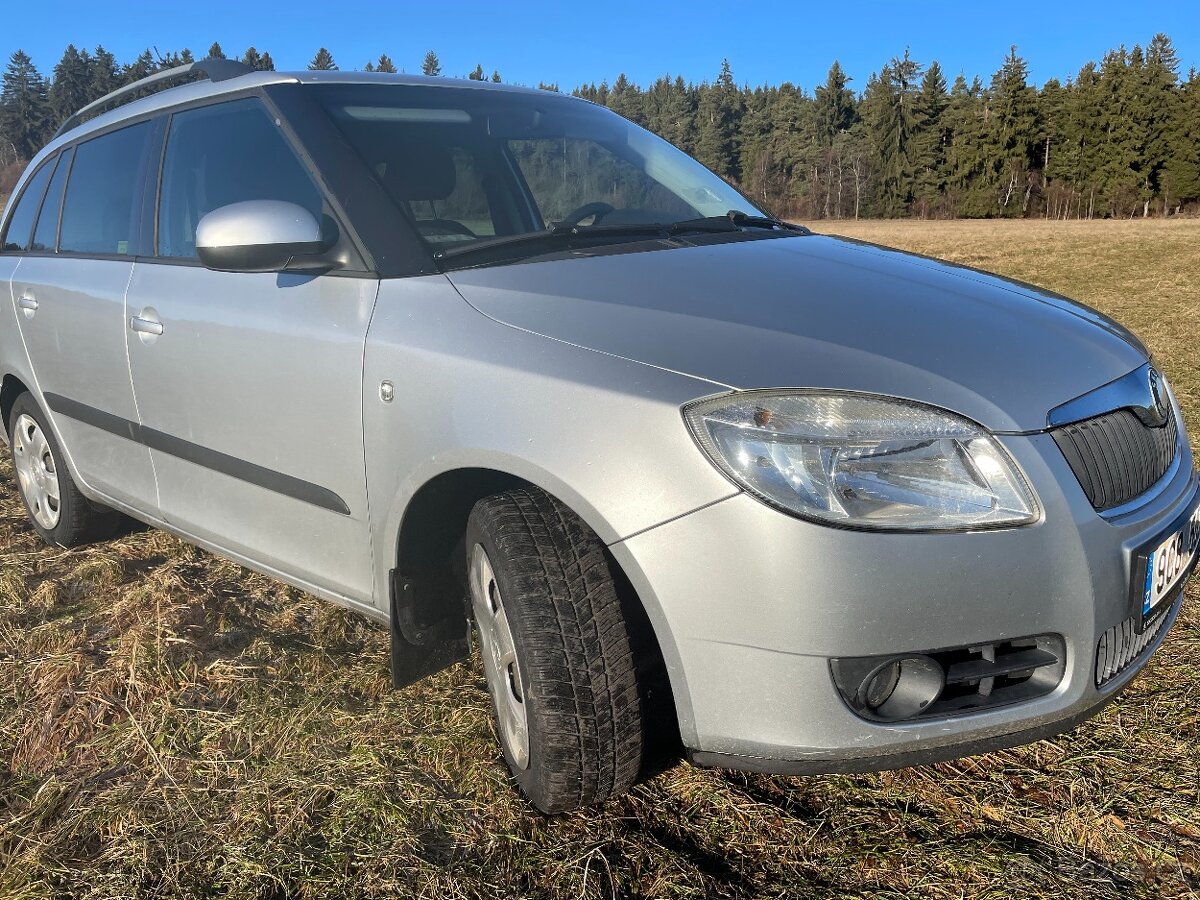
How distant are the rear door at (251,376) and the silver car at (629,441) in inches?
0.5

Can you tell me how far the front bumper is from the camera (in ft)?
5.17

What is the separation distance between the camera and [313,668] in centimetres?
278

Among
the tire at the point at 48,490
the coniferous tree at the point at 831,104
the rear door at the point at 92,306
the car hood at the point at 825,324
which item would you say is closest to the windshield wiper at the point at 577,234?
the car hood at the point at 825,324

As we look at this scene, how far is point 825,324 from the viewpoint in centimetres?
185

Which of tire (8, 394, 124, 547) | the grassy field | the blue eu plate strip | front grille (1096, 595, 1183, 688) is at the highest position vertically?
the blue eu plate strip

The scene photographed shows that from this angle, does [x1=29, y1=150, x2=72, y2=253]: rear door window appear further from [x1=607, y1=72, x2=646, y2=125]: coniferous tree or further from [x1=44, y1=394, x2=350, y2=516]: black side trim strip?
[x1=607, y1=72, x2=646, y2=125]: coniferous tree

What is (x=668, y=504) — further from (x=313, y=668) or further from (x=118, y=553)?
(x=118, y=553)

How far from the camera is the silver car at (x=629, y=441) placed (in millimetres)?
1620

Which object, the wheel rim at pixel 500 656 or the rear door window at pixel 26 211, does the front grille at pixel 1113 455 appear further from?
the rear door window at pixel 26 211

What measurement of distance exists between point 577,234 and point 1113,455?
1.35 meters

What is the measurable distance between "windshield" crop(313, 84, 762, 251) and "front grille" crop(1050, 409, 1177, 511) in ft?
4.10

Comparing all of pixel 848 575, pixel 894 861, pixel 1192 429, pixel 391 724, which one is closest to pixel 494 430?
pixel 848 575

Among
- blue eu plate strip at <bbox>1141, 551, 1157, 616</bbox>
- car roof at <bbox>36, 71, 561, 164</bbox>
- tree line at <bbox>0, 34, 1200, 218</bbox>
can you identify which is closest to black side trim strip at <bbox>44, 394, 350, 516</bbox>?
car roof at <bbox>36, 71, 561, 164</bbox>

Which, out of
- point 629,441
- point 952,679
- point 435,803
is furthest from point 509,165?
point 952,679
